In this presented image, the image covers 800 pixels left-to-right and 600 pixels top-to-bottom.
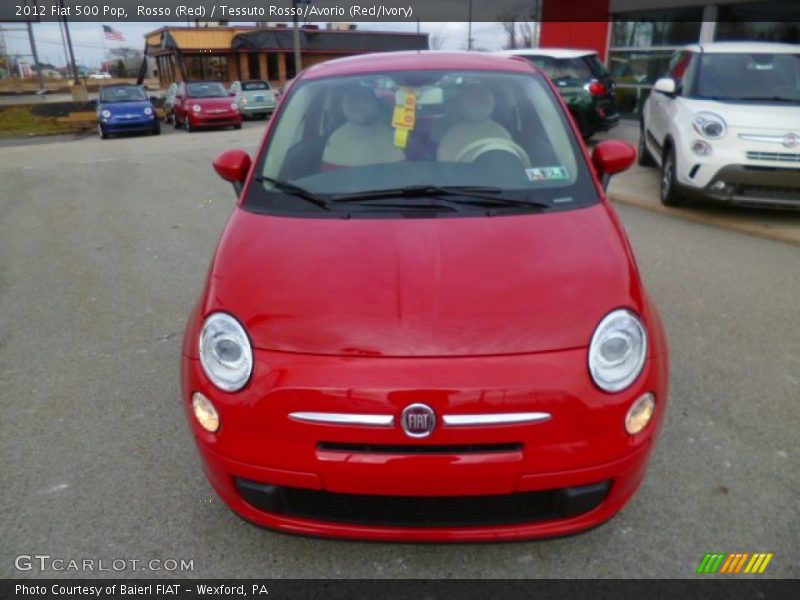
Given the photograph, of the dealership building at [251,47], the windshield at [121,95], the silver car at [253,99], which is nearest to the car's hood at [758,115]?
the windshield at [121,95]

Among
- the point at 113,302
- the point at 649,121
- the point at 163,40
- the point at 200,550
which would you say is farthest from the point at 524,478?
the point at 163,40

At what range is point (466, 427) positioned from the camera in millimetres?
1903

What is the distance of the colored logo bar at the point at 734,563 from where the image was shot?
87.7 inches

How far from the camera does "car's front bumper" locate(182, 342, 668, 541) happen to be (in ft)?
6.28

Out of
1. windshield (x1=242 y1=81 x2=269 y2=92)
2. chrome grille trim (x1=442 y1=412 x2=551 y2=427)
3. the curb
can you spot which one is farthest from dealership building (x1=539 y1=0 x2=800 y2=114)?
chrome grille trim (x1=442 y1=412 x2=551 y2=427)

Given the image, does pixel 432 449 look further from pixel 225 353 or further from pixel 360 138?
pixel 360 138

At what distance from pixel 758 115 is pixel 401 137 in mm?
4888

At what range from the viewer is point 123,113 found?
18359mm

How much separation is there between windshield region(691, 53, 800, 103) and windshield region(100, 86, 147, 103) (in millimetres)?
16804

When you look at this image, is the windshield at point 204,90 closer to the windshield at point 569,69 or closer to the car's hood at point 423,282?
the windshield at point 569,69

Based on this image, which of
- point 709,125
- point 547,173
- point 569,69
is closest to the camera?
point 547,173

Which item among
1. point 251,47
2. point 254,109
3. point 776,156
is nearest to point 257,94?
point 254,109
